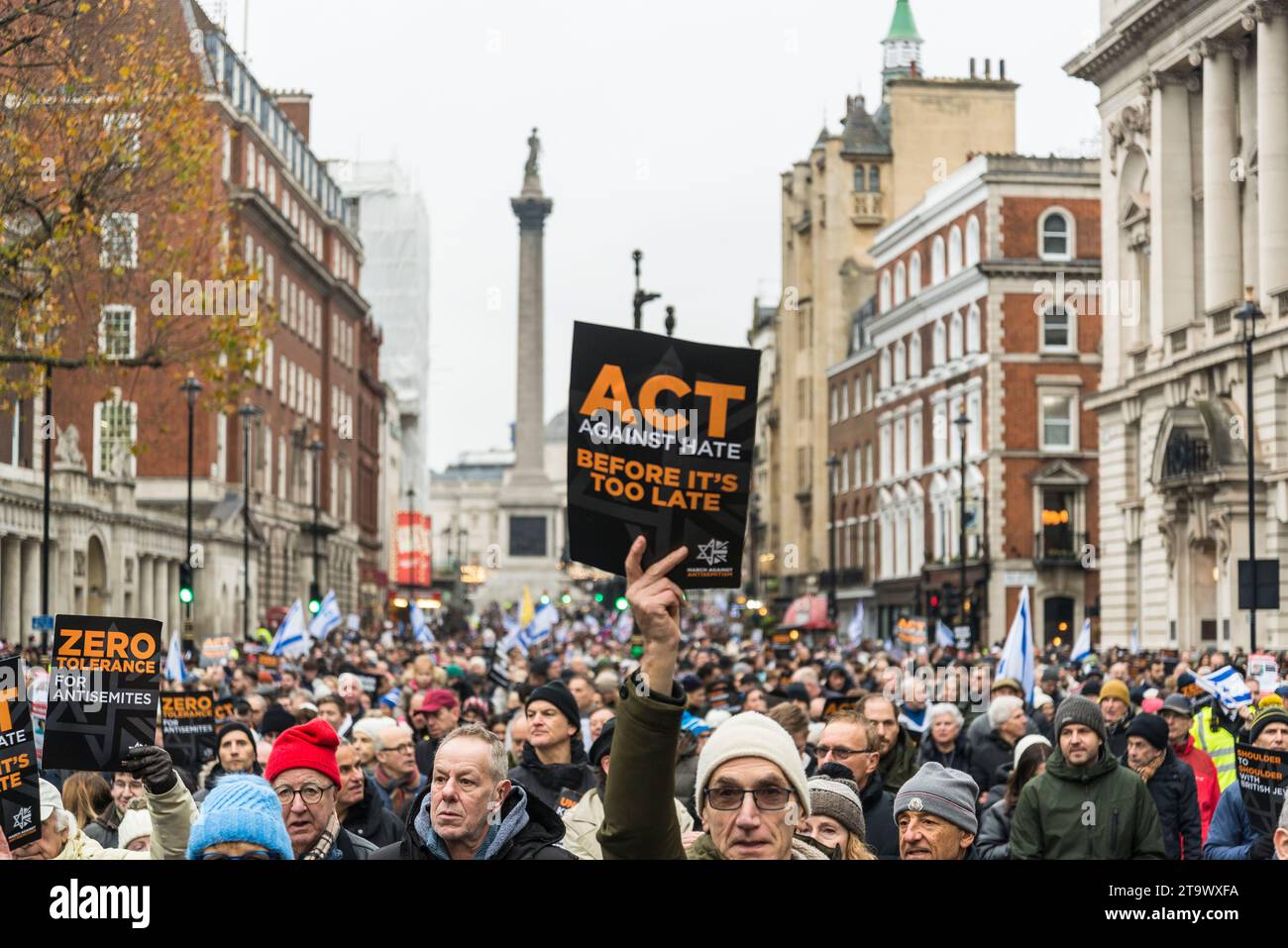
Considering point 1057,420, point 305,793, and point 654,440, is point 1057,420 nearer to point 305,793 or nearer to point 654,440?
point 305,793

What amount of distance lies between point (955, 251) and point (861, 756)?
2789 inches

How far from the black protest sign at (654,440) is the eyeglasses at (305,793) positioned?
136 inches

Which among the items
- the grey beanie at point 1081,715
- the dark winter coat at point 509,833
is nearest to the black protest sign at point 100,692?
the dark winter coat at point 509,833

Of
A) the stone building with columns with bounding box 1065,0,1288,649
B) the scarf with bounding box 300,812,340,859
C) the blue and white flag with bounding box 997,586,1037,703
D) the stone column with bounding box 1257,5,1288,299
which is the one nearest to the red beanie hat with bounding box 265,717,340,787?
the scarf with bounding box 300,812,340,859

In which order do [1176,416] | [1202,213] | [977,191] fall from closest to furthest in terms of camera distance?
[1176,416] → [1202,213] → [977,191]

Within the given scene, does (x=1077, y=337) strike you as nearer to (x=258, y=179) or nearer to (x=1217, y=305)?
(x=1217, y=305)

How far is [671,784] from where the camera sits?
3.92 m

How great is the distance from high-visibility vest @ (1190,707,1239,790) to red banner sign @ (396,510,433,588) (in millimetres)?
92595

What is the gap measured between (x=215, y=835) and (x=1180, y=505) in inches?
1989

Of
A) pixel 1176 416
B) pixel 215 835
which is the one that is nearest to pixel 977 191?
pixel 1176 416

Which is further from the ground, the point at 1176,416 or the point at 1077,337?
the point at 1077,337

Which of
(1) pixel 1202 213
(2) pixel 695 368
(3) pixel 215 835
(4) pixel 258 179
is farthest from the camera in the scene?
(4) pixel 258 179
